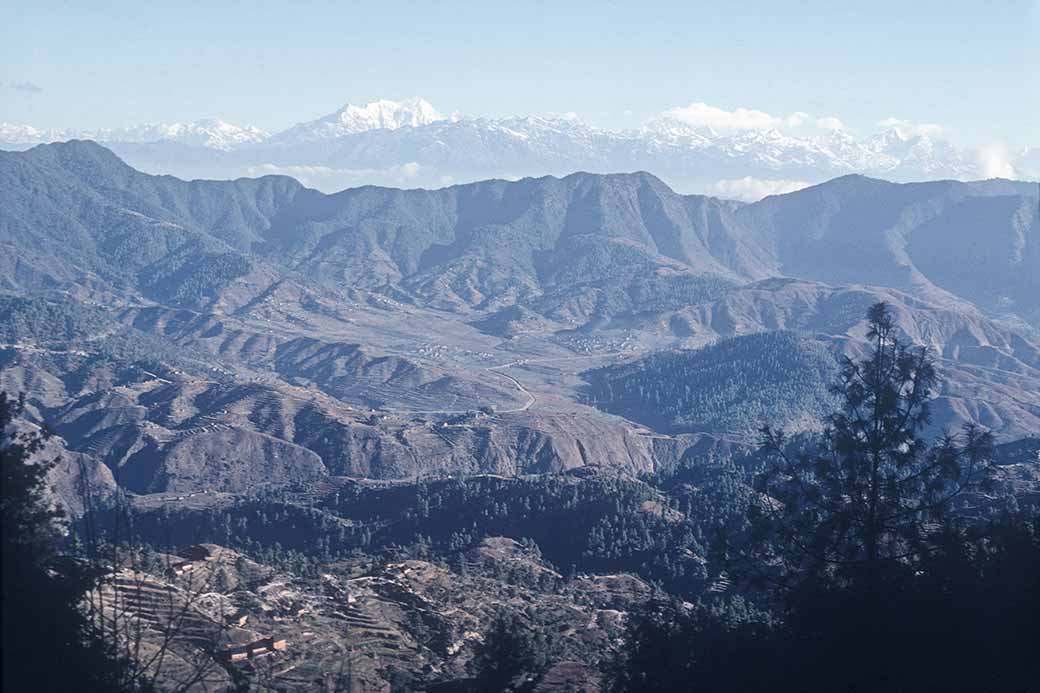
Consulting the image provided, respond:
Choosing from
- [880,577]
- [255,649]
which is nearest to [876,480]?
[880,577]

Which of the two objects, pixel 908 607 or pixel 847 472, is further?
pixel 847 472

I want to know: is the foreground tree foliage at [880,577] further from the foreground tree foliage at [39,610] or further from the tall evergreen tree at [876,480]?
the foreground tree foliage at [39,610]

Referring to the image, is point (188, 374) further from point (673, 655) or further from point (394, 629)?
point (673, 655)

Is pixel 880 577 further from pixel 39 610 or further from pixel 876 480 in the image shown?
pixel 39 610

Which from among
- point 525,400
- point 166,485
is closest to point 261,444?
point 166,485

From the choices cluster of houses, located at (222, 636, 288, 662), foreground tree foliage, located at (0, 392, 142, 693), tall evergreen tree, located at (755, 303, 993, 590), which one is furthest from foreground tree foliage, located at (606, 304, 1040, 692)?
cluster of houses, located at (222, 636, 288, 662)

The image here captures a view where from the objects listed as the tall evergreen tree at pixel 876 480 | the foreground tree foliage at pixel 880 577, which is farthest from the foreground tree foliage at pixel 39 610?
the tall evergreen tree at pixel 876 480

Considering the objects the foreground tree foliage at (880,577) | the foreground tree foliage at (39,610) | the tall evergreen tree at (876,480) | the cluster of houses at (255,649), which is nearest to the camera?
the foreground tree foliage at (39,610)

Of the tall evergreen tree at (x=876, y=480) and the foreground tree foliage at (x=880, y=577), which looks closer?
the foreground tree foliage at (x=880, y=577)
